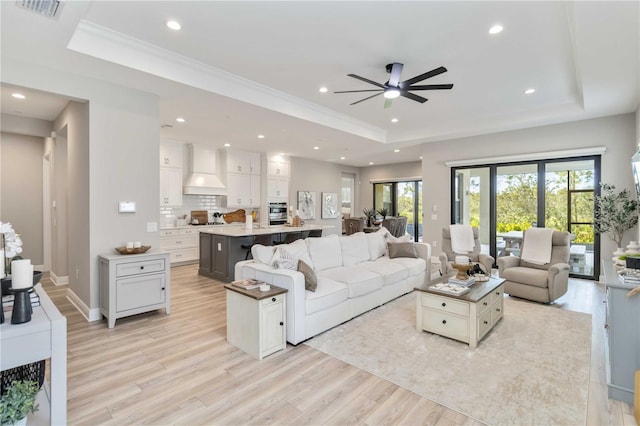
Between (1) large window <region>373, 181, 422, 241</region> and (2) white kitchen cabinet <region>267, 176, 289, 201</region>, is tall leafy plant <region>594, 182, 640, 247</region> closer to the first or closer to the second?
(1) large window <region>373, 181, 422, 241</region>

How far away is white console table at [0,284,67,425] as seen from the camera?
5.05ft

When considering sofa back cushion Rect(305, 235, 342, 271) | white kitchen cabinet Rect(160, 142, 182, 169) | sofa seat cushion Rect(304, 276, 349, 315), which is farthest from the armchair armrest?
white kitchen cabinet Rect(160, 142, 182, 169)

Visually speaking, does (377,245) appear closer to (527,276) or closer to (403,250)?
(403,250)

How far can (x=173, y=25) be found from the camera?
300 cm

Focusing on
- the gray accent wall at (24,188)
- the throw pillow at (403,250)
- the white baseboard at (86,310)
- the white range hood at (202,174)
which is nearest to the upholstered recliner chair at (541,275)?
the throw pillow at (403,250)

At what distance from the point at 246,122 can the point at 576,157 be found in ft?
19.9

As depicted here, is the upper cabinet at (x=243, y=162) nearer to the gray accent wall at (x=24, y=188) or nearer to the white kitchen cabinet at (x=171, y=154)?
the white kitchen cabinet at (x=171, y=154)

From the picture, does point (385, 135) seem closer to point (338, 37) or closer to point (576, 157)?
point (576, 157)

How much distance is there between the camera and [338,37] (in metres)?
3.22

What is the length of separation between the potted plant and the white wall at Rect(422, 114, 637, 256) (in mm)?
7299

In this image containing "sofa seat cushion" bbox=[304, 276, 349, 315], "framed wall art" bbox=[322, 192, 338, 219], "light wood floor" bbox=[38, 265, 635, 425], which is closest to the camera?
"light wood floor" bbox=[38, 265, 635, 425]

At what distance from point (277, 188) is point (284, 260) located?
585cm

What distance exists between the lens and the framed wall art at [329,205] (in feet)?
34.6

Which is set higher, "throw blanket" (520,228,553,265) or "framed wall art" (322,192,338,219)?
"framed wall art" (322,192,338,219)
